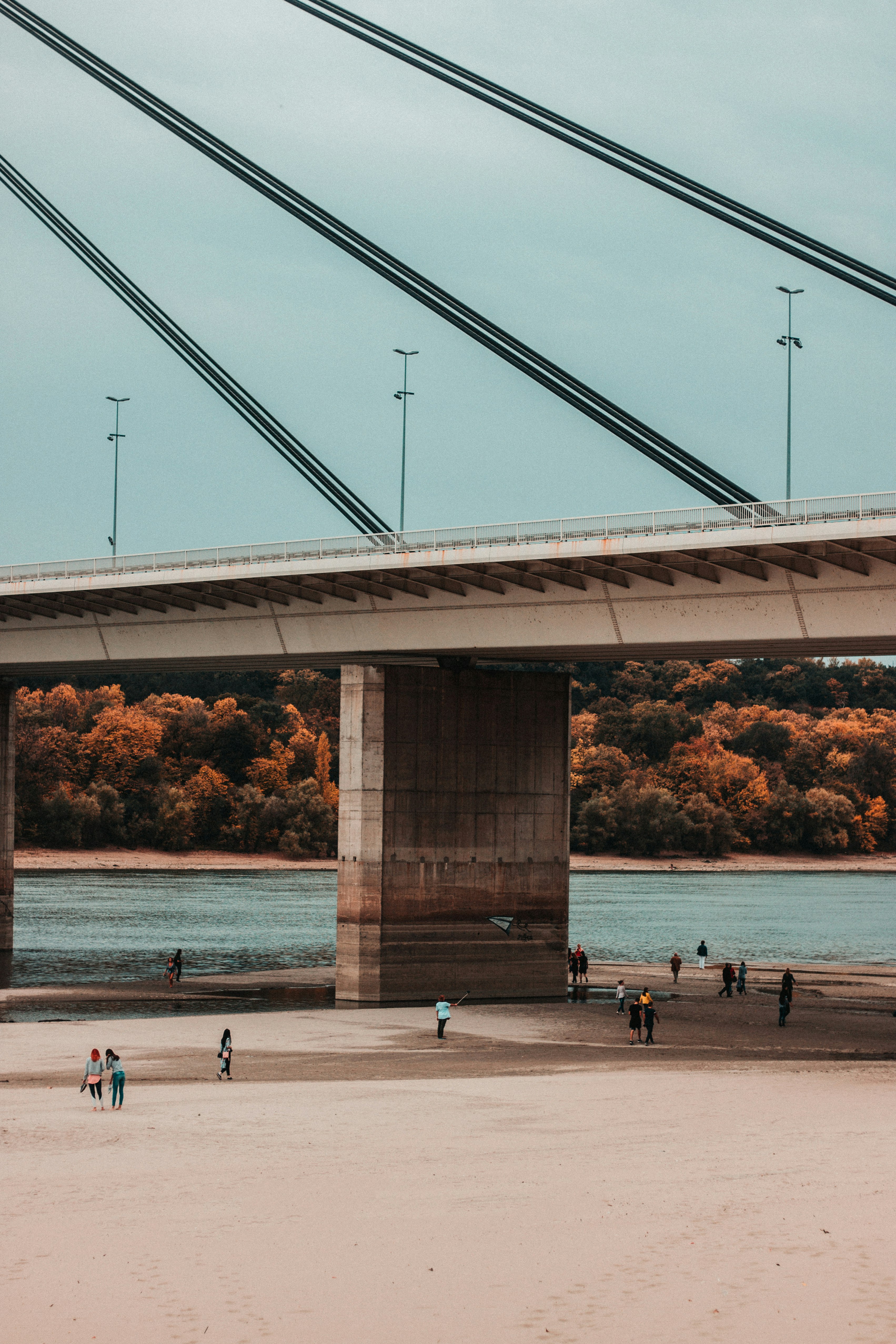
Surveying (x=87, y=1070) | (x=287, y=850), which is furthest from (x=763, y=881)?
(x=87, y=1070)

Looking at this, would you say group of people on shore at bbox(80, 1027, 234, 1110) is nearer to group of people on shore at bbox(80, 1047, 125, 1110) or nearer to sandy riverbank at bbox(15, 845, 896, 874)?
group of people on shore at bbox(80, 1047, 125, 1110)

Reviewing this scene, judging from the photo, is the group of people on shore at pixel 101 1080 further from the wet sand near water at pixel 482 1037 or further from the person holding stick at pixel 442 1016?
the person holding stick at pixel 442 1016

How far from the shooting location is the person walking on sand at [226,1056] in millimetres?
27203

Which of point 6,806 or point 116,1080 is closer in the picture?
point 116,1080

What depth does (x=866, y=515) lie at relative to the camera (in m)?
30.4

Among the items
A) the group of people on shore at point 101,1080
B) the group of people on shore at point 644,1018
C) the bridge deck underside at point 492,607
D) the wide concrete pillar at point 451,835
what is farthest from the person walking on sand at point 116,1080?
the wide concrete pillar at point 451,835

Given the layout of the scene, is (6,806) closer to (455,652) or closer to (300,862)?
(455,652)

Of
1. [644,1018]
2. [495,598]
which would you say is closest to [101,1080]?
[644,1018]

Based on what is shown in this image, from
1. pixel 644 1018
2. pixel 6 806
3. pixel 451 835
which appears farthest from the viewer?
pixel 6 806

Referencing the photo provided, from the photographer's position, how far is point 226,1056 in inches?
1072

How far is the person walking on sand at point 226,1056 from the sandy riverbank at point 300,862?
9505 centimetres

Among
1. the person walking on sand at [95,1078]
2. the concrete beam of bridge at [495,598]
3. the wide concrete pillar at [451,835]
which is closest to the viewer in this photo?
the person walking on sand at [95,1078]

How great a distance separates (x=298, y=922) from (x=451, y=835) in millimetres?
39283

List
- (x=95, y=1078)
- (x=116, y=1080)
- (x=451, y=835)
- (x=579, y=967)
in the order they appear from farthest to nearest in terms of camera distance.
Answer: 1. (x=579, y=967)
2. (x=451, y=835)
3. (x=95, y=1078)
4. (x=116, y=1080)
